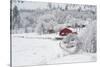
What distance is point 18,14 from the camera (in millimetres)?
1853

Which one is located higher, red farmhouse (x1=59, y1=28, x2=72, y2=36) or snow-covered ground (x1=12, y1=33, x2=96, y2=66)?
red farmhouse (x1=59, y1=28, x2=72, y2=36)

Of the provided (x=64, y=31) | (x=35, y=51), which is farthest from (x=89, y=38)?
(x=35, y=51)

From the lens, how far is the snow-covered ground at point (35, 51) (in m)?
1.84

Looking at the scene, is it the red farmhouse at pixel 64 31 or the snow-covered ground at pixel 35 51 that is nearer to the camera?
the snow-covered ground at pixel 35 51

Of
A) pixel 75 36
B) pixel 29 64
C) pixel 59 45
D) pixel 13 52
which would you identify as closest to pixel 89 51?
pixel 75 36

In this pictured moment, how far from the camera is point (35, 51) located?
6.27ft

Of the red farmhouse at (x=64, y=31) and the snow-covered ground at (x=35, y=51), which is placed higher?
the red farmhouse at (x=64, y=31)

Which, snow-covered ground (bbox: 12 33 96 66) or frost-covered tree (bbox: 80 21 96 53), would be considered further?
frost-covered tree (bbox: 80 21 96 53)

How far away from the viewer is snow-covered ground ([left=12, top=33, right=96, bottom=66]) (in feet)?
6.05

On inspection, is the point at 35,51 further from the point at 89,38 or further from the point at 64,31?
A: the point at 89,38

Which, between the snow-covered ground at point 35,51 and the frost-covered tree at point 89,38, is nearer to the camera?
the snow-covered ground at point 35,51

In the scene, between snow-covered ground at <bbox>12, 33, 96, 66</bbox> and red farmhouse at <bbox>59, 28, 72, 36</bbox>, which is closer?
snow-covered ground at <bbox>12, 33, 96, 66</bbox>
